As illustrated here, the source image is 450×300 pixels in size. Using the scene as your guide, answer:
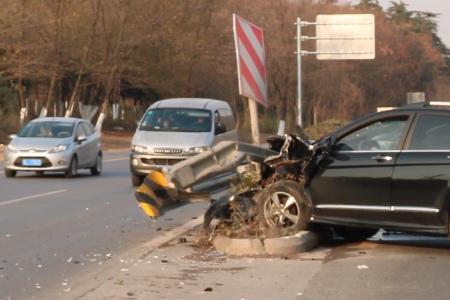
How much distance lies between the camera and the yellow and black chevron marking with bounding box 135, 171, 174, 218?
12.0m

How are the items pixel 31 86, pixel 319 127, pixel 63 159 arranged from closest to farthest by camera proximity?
pixel 63 159 < pixel 319 127 < pixel 31 86

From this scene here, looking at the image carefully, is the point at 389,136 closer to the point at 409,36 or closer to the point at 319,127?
the point at 319,127

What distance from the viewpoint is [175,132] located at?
73.9 feet

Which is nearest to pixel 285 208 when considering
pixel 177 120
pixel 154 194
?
pixel 154 194

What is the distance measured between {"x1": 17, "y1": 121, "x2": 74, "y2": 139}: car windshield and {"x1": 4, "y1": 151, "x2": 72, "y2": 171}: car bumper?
3.53 ft

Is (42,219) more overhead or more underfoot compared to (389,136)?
more underfoot

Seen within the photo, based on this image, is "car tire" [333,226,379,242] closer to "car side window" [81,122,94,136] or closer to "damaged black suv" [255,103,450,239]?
"damaged black suv" [255,103,450,239]

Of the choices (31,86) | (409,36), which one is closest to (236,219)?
(31,86)

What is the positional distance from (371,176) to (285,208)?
1.16 m

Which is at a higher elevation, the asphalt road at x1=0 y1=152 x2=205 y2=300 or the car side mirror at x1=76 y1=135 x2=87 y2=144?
the car side mirror at x1=76 y1=135 x2=87 y2=144

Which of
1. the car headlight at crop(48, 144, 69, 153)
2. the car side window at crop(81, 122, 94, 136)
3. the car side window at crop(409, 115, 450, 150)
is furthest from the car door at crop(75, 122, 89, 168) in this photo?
the car side window at crop(409, 115, 450, 150)

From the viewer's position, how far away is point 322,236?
12.6 metres

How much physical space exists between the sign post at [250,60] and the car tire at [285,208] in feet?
3.87

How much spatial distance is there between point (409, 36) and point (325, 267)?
61082 millimetres
